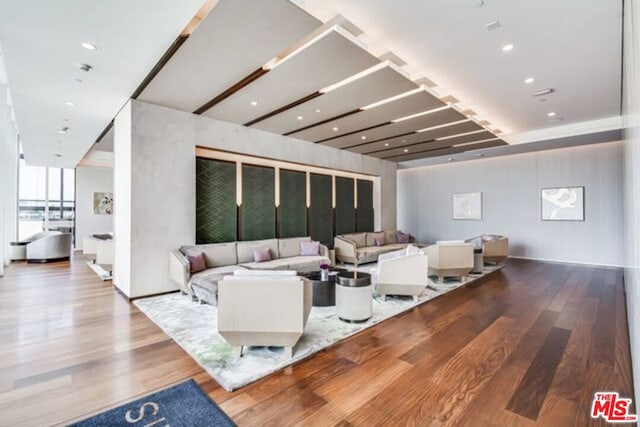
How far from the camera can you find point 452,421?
1.99m

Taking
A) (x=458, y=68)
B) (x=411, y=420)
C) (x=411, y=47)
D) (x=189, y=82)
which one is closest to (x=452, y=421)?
(x=411, y=420)

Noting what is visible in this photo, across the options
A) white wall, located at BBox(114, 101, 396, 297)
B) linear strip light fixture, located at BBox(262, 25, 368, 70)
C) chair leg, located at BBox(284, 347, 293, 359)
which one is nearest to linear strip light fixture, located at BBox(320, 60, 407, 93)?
linear strip light fixture, located at BBox(262, 25, 368, 70)

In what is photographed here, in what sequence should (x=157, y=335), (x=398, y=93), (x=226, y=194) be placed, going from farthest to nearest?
(x=226, y=194) → (x=398, y=93) → (x=157, y=335)

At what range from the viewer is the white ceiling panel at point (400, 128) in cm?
568

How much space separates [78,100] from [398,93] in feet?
17.4

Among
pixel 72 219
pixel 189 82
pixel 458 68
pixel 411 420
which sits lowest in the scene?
pixel 411 420

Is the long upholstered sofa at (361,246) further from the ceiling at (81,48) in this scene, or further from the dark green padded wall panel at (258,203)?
the ceiling at (81,48)

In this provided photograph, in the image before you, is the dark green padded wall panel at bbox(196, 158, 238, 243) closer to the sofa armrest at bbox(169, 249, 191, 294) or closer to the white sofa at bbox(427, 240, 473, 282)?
the sofa armrest at bbox(169, 249, 191, 294)

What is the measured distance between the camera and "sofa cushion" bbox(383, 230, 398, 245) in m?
9.34

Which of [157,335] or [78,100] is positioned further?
[78,100]

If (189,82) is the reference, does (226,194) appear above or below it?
below

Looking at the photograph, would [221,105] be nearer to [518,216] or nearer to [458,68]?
[458,68]

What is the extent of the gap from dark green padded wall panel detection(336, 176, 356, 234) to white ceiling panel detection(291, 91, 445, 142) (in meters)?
1.96

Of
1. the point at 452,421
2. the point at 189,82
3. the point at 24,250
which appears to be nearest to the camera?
the point at 452,421
